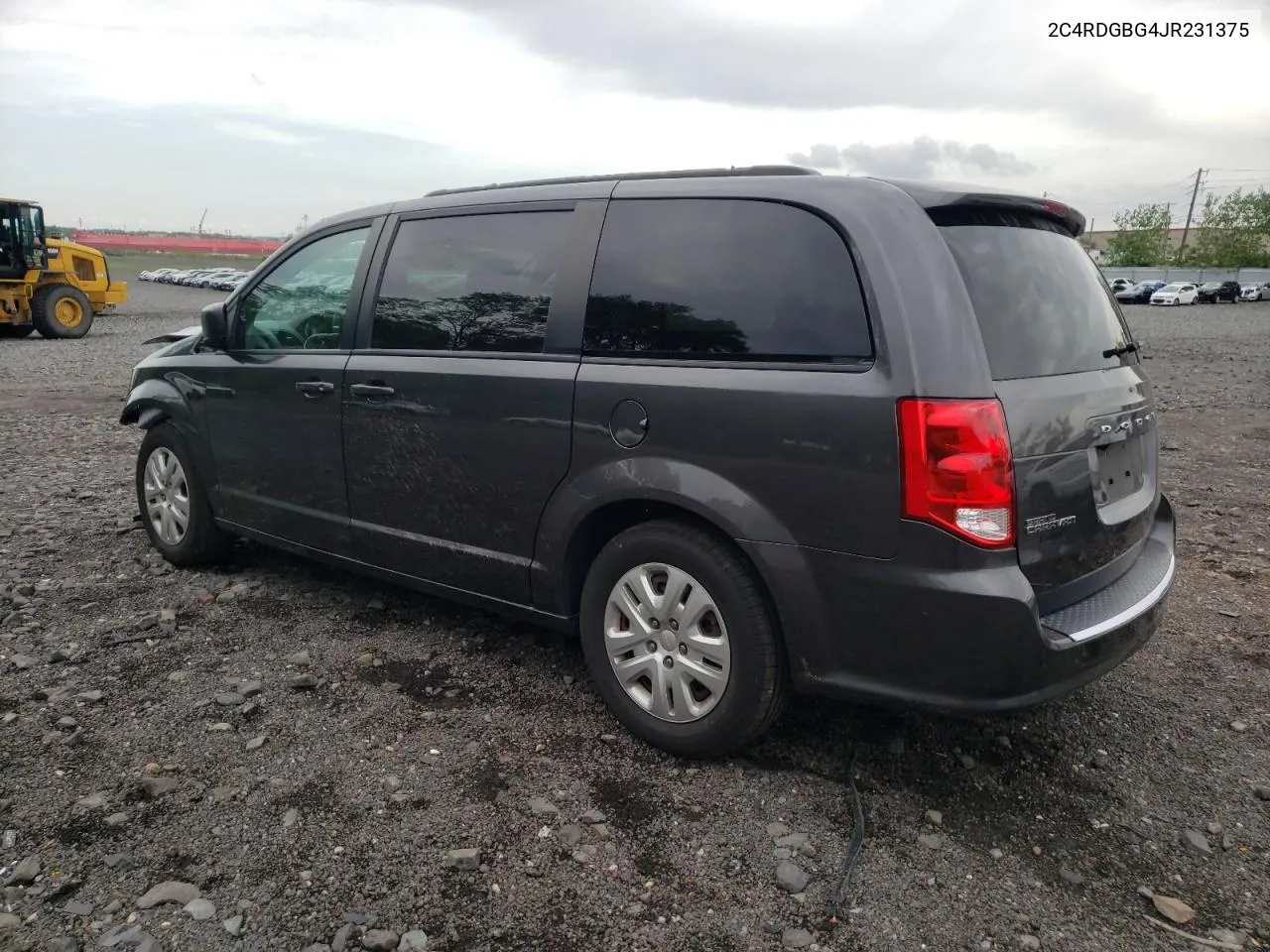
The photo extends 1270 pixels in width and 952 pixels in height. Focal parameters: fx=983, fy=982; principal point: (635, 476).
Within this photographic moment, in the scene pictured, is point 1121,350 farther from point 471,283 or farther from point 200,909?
point 200,909

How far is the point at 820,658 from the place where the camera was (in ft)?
9.34

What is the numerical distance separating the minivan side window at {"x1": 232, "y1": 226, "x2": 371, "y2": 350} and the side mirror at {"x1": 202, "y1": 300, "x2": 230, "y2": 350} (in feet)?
0.14

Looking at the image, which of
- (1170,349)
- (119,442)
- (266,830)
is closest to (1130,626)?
(266,830)

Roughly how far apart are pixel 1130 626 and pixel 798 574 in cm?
101

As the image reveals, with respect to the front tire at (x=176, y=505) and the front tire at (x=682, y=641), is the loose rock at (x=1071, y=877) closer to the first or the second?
the front tire at (x=682, y=641)

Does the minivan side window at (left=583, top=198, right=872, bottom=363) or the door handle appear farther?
the door handle

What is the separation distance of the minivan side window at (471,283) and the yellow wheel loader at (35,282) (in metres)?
20.9

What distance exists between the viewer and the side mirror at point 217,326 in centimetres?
466

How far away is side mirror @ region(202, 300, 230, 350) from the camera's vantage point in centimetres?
466

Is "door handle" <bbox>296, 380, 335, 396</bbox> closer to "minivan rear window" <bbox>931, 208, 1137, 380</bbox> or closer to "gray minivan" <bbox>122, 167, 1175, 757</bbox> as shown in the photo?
"gray minivan" <bbox>122, 167, 1175, 757</bbox>

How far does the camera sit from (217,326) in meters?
4.67

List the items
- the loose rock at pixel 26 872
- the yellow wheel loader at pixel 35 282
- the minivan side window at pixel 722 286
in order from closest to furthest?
the loose rock at pixel 26 872 → the minivan side window at pixel 722 286 → the yellow wheel loader at pixel 35 282

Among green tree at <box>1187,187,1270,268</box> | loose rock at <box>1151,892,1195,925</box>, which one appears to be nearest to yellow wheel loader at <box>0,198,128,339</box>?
loose rock at <box>1151,892,1195,925</box>

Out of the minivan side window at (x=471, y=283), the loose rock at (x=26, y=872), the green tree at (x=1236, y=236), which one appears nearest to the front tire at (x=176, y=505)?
the minivan side window at (x=471, y=283)
